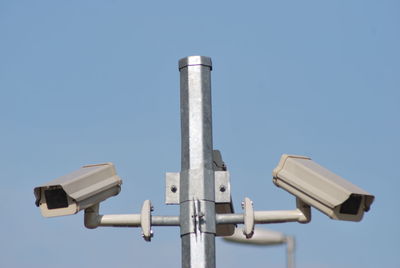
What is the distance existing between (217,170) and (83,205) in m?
1.07

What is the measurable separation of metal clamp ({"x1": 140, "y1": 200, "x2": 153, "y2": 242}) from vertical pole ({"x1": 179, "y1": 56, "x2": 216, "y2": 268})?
0.24 m

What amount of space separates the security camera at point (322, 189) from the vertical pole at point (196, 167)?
49 cm

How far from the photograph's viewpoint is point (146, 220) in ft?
22.6

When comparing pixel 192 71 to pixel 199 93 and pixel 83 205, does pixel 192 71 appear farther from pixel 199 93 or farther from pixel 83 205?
pixel 83 205

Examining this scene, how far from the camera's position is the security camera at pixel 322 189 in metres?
6.56

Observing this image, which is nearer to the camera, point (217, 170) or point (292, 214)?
point (292, 214)

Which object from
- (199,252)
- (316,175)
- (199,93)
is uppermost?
(199,93)

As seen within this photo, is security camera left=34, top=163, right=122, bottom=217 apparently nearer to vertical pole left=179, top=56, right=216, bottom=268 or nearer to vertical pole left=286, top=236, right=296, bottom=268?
vertical pole left=179, top=56, right=216, bottom=268

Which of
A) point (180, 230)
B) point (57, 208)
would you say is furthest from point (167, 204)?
point (57, 208)

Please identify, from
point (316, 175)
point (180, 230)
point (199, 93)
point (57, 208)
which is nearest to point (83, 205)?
point (57, 208)

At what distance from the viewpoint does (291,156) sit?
691 cm

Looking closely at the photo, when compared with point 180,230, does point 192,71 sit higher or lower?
higher

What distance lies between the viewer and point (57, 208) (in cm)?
686

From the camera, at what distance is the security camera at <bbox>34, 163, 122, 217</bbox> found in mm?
6766
